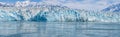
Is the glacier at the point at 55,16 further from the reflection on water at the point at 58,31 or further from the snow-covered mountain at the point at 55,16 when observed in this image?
the reflection on water at the point at 58,31

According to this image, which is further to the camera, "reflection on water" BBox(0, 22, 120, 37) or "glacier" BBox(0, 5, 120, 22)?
"glacier" BBox(0, 5, 120, 22)

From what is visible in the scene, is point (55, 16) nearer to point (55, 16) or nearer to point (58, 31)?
point (55, 16)

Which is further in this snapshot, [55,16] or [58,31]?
[55,16]

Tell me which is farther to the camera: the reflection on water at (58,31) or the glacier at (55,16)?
the glacier at (55,16)

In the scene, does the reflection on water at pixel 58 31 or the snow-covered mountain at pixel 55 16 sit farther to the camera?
the snow-covered mountain at pixel 55 16

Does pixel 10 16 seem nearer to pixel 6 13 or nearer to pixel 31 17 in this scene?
pixel 6 13

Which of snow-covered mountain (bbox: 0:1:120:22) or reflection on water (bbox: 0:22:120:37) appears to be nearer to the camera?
reflection on water (bbox: 0:22:120:37)

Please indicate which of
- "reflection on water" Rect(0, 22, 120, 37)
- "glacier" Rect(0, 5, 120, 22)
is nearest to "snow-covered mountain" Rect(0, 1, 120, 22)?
"glacier" Rect(0, 5, 120, 22)

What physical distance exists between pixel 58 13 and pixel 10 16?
66.0ft

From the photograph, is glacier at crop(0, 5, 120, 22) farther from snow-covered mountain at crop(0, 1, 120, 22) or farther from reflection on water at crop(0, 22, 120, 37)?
reflection on water at crop(0, 22, 120, 37)

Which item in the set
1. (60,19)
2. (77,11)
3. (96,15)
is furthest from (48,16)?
(96,15)

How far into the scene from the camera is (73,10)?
123 metres

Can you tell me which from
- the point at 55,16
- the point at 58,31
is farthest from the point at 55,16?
the point at 58,31

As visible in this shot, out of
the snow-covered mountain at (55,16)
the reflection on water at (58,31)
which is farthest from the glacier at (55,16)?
the reflection on water at (58,31)
